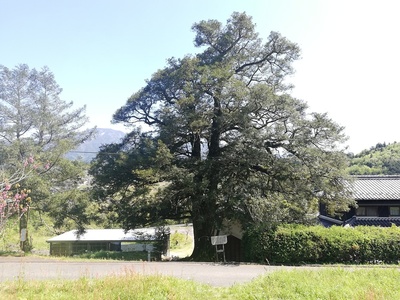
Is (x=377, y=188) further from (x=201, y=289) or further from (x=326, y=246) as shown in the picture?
(x=201, y=289)

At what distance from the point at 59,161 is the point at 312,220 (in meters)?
13.3

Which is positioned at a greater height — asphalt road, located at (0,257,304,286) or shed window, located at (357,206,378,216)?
shed window, located at (357,206,378,216)

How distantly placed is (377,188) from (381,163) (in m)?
25.2

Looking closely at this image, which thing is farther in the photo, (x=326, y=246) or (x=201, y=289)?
(x=326, y=246)

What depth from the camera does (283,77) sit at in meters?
18.6

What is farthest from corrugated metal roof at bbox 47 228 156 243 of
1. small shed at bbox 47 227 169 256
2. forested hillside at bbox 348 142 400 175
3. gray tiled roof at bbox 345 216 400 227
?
forested hillside at bbox 348 142 400 175

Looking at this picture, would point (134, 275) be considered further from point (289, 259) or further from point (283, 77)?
point (283, 77)

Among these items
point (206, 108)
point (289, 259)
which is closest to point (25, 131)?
point (206, 108)

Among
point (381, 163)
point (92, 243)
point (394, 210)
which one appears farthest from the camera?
point (381, 163)

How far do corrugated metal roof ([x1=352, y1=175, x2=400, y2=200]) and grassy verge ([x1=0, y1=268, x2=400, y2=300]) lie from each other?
47.4 ft

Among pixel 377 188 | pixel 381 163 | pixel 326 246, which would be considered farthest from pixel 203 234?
pixel 381 163

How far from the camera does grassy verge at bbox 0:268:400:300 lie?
18.1 feet

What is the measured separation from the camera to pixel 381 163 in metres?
43.8

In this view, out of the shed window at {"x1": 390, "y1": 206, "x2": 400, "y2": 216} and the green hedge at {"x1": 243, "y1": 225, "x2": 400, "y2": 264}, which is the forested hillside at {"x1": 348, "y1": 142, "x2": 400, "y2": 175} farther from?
the green hedge at {"x1": 243, "y1": 225, "x2": 400, "y2": 264}
